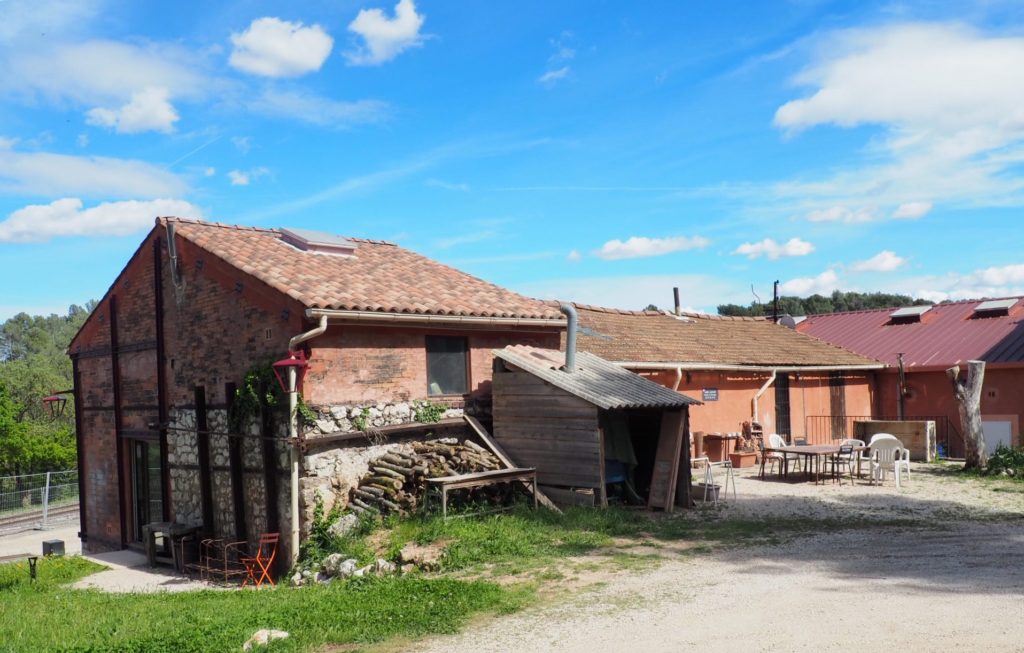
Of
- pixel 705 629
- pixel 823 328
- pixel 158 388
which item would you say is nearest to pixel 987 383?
pixel 823 328

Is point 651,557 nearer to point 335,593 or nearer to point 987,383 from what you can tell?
point 335,593

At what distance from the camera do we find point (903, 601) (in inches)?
308

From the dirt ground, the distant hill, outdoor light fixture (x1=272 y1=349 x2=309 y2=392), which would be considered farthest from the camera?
the distant hill

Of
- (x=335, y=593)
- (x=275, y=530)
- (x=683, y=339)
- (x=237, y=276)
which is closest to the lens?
(x=335, y=593)

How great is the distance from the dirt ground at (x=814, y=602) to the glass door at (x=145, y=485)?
10898mm

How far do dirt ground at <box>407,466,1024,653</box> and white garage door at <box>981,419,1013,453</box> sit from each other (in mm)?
11548

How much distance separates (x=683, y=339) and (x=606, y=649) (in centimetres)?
1616

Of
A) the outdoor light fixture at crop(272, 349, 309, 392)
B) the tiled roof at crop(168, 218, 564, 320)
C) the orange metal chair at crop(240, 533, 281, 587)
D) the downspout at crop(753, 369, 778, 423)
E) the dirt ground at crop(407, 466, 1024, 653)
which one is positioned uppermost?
the tiled roof at crop(168, 218, 564, 320)

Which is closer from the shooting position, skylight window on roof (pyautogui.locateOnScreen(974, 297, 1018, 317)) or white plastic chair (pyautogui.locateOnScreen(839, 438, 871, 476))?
white plastic chair (pyautogui.locateOnScreen(839, 438, 871, 476))

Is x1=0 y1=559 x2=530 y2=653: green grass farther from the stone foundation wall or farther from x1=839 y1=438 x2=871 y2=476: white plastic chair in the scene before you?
x1=839 y1=438 x2=871 y2=476: white plastic chair

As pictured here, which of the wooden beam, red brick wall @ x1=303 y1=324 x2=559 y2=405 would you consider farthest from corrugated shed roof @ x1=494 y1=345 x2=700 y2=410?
the wooden beam

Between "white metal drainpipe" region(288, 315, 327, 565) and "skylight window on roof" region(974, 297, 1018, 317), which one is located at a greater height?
"skylight window on roof" region(974, 297, 1018, 317)

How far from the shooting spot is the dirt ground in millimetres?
6910

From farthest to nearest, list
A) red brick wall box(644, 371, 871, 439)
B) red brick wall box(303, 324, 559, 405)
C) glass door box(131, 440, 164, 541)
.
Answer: red brick wall box(644, 371, 871, 439)
glass door box(131, 440, 164, 541)
red brick wall box(303, 324, 559, 405)
